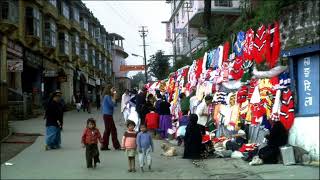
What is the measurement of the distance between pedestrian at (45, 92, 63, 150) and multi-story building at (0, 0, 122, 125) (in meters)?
3.01

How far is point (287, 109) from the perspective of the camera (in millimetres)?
11969

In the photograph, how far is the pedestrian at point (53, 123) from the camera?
50.0ft

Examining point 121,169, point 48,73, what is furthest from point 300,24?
point 48,73

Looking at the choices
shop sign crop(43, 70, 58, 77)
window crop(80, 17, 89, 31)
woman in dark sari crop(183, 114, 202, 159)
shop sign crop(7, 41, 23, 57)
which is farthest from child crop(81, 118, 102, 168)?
window crop(80, 17, 89, 31)

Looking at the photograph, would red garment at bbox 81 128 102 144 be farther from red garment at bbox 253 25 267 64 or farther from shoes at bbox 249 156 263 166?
red garment at bbox 253 25 267 64

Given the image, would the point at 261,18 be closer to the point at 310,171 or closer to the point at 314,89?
the point at 314,89

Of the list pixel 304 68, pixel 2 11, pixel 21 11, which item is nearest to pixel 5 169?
pixel 304 68

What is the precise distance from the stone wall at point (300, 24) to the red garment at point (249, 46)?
4.62 ft

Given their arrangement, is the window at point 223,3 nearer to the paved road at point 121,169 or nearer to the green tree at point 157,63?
the green tree at point 157,63

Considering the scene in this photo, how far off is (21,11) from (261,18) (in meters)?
22.1

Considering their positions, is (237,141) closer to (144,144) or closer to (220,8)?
(144,144)

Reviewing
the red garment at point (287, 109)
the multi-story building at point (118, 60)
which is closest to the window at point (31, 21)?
the red garment at point (287, 109)

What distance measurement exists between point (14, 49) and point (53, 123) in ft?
54.5

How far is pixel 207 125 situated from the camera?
53.7 ft
